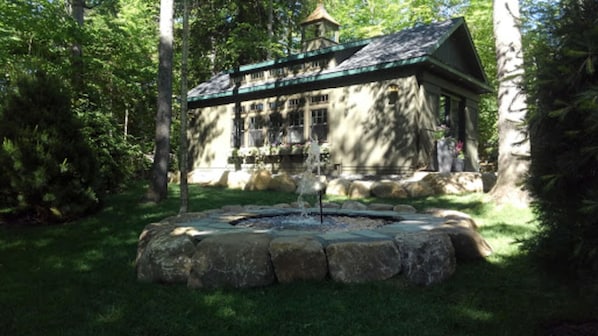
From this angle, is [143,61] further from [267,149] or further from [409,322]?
[409,322]

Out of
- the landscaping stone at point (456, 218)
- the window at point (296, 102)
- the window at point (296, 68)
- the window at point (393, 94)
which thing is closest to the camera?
the landscaping stone at point (456, 218)

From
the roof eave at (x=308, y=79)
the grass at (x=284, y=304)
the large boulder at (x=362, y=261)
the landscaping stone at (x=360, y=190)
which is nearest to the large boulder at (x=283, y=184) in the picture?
the landscaping stone at (x=360, y=190)

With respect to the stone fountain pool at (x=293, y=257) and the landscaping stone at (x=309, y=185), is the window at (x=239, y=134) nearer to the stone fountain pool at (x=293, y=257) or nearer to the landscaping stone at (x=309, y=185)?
the landscaping stone at (x=309, y=185)

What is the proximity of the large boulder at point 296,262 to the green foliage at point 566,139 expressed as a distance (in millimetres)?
1548

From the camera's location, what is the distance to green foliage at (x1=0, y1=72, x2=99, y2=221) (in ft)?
17.5

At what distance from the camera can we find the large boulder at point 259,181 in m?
10.6

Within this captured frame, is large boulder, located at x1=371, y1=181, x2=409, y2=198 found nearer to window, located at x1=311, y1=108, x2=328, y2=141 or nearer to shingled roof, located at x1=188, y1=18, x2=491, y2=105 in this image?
shingled roof, located at x1=188, y1=18, x2=491, y2=105

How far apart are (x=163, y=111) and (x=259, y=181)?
351cm

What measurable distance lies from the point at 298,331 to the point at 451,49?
11.9 m

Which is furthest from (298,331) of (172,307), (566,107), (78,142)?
(78,142)

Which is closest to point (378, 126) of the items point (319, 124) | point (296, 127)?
point (319, 124)

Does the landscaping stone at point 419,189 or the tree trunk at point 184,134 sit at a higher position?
the tree trunk at point 184,134

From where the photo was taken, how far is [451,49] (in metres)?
12.3

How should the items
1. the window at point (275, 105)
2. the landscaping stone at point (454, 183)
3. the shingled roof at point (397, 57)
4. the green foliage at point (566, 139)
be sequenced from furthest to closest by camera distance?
the window at point (275, 105) → the shingled roof at point (397, 57) → the landscaping stone at point (454, 183) → the green foliage at point (566, 139)
